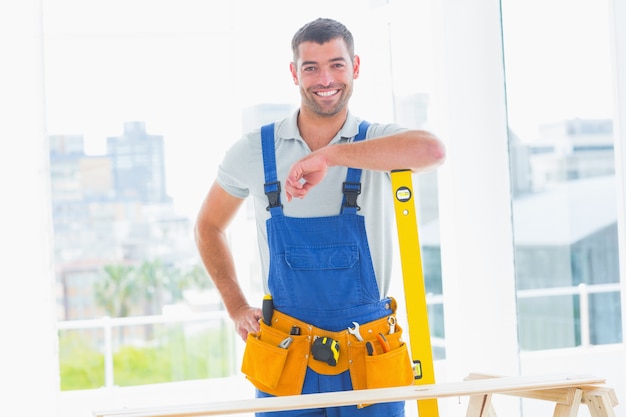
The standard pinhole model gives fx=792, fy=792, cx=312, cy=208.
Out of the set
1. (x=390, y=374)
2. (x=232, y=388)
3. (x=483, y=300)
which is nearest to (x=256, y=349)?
(x=390, y=374)

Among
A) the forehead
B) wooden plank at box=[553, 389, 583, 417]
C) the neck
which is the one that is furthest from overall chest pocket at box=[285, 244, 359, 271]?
wooden plank at box=[553, 389, 583, 417]

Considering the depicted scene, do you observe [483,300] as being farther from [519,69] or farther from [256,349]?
[256,349]

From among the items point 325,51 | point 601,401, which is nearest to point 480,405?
point 601,401

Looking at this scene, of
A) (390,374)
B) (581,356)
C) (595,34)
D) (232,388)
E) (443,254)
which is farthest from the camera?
(232,388)

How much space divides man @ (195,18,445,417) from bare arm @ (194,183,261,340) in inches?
6.4

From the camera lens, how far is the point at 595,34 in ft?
9.38

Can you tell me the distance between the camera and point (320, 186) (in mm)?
2266

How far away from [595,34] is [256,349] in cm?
168

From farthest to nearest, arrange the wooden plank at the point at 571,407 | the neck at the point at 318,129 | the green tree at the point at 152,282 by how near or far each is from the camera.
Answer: the green tree at the point at 152,282 → the neck at the point at 318,129 → the wooden plank at the point at 571,407

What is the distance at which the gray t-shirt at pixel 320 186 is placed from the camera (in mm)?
2252

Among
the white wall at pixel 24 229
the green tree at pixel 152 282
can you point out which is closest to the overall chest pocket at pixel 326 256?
the white wall at pixel 24 229

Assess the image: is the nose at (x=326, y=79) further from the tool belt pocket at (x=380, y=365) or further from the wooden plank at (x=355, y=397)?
the wooden plank at (x=355, y=397)

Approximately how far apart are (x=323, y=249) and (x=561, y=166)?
1.42 metres

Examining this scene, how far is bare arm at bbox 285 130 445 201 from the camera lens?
200 cm
